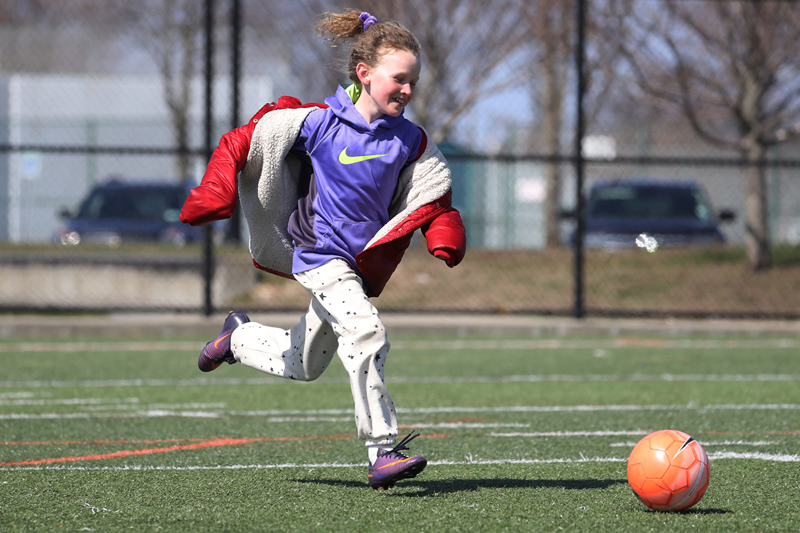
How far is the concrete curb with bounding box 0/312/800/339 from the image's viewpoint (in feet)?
36.7

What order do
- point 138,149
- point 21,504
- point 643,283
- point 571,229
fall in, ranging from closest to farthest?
1. point 21,504
2. point 138,149
3. point 643,283
4. point 571,229

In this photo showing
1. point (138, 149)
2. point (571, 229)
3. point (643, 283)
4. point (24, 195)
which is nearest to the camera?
point (138, 149)

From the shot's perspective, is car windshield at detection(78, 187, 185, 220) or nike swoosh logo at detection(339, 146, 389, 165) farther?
car windshield at detection(78, 187, 185, 220)

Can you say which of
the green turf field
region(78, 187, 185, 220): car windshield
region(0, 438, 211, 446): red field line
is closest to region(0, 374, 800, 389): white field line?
the green turf field

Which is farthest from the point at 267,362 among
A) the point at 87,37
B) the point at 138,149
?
the point at 87,37

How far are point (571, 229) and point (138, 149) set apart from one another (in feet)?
23.8

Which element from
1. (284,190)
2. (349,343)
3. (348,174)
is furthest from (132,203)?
(349,343)

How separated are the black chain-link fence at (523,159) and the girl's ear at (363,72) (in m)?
7.32

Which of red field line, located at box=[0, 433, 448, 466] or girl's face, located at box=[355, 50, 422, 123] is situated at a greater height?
girl's face, located at box=[355, 50, 422, 123]

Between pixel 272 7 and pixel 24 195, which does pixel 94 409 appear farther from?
pixel 24 195

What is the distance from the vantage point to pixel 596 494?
394cm

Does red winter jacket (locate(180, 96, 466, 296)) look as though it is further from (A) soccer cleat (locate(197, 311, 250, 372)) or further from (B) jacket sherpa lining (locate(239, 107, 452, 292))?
(A) soccer cleat (locate(197, 311, 250, 372))

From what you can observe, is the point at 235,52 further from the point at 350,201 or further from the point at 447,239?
the point at 447,239

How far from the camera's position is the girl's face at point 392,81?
4176mm
